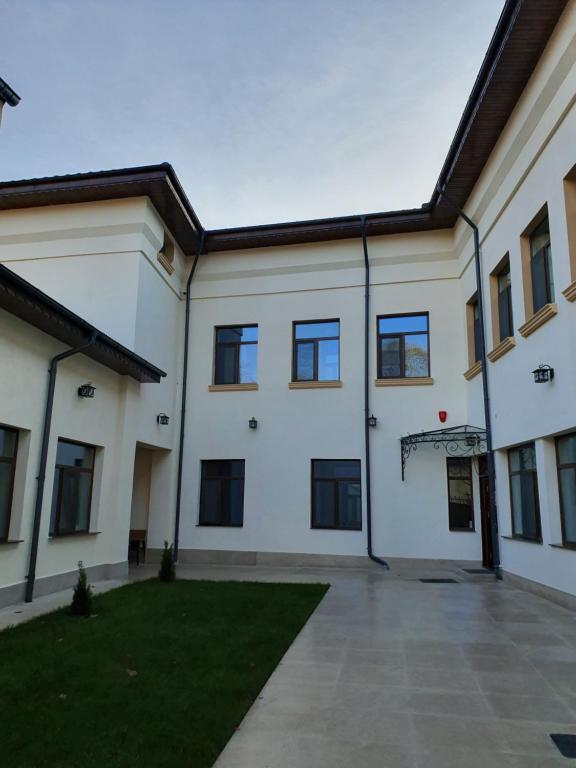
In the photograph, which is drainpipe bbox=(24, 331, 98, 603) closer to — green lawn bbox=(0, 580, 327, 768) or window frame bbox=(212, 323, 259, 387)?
green lawn bbox=(0, 580, 327, 768)

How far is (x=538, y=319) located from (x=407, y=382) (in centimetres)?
393

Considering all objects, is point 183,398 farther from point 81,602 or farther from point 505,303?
point 505,303

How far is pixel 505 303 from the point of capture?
30.0ft

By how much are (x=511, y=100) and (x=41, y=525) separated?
28.6 ft

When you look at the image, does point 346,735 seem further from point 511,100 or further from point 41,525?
point 511,100

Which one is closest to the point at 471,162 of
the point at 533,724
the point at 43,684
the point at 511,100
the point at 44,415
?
the point at 511,100

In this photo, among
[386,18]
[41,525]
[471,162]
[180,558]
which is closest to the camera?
[41,525]

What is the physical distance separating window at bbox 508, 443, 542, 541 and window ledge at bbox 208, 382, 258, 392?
5288mm

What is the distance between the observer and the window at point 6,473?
267 inches

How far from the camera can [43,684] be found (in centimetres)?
388

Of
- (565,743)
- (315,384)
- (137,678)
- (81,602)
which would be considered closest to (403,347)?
(315,384)

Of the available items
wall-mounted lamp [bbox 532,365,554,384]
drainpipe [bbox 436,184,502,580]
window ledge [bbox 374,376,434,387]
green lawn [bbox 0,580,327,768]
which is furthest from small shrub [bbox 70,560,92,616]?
window ledge [bbox 374,376,434,387]

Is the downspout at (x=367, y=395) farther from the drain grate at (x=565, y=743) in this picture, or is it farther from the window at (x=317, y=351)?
the drain grate at (x=565, y=743)

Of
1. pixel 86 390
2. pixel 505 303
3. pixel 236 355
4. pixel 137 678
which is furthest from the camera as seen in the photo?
pixel 236 355
